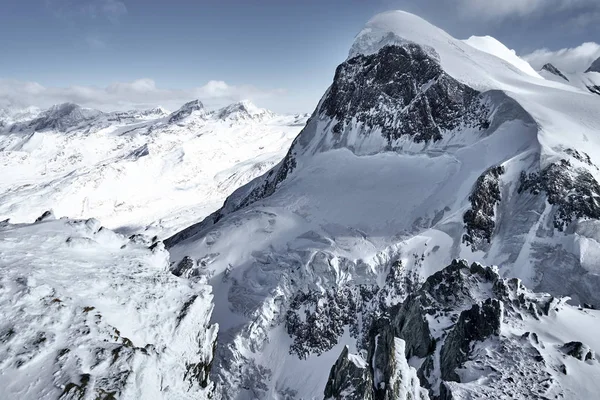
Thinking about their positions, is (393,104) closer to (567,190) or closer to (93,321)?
(567,190)

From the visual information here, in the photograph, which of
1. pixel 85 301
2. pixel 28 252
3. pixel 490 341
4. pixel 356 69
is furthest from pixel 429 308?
pixel 356 69

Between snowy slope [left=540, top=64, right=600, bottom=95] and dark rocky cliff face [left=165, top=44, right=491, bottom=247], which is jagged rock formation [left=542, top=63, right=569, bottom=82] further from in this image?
dark rocky cliff face [left=165, top=44, right=491, bottom=247]

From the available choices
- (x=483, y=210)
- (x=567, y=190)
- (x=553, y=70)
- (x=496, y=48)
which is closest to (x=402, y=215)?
(x=483, y=210)

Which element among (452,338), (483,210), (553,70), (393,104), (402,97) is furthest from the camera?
(553,70)

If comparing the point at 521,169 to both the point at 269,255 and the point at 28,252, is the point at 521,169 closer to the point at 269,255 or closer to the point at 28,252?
the point at 269,255

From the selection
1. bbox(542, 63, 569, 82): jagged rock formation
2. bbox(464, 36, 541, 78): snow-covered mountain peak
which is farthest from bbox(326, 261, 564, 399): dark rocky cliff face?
bbox(542, 63, 569, 82): jagged rock formation
